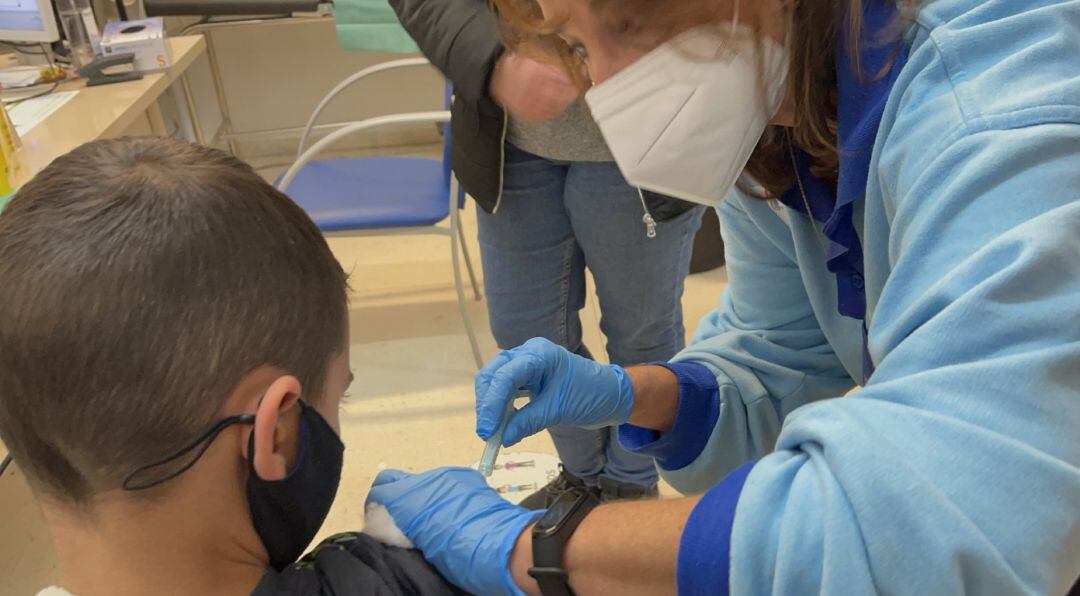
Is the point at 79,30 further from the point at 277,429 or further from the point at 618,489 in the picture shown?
the point at 277,429

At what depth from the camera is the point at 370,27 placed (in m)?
2.32

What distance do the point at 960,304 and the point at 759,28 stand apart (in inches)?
13.6

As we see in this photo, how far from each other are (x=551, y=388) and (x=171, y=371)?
0.47 meters

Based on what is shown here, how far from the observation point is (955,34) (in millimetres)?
669

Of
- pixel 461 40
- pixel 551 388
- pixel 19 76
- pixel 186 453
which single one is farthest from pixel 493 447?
pixel 19 76

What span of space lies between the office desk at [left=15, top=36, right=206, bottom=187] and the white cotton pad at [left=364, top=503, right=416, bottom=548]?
44.7 inches

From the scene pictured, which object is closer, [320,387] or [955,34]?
[955,34]

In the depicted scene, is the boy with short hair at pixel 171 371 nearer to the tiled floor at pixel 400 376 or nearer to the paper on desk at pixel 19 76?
the tiled floor at pixel 400 376

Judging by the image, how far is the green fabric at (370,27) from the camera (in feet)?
7.55

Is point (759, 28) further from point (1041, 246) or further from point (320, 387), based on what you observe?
point (320, 387)

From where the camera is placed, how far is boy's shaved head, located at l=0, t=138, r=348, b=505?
0.65m

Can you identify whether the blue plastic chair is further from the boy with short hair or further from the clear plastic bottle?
the boy with short hair

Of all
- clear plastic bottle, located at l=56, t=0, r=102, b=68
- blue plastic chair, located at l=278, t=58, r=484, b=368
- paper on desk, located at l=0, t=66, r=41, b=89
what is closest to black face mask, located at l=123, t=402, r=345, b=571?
blue plastic chair, located at l=278, t=58, r=484, b=368

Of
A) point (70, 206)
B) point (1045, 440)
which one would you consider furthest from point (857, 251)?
point (70, 206)
